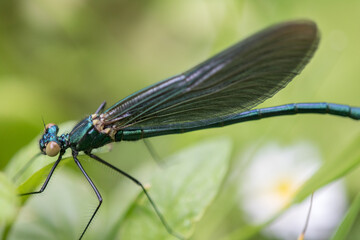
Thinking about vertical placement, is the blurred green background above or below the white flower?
above

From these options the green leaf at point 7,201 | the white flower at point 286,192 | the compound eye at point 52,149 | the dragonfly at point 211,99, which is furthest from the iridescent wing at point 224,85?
the green leaf at point 7,201

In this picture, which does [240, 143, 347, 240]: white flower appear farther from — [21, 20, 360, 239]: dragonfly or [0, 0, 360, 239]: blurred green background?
[21, 20, 360, 239]: dragonfly

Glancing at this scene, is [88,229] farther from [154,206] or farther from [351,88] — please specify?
[351,88]

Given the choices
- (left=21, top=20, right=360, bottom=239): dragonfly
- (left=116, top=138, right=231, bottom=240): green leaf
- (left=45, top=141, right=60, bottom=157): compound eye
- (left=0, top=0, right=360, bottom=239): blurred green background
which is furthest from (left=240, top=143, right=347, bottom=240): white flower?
(left=45, top=141, right=60, bottom=157): compound eye

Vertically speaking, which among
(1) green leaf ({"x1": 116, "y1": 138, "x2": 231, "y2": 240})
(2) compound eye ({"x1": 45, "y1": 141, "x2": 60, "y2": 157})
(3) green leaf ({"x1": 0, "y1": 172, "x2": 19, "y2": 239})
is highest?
(2) compound eye ({"x1": 45, "y1": 141, "x2": 60, "y2": 157})

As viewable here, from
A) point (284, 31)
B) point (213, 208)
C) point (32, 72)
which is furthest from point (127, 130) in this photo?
point (32, 72)

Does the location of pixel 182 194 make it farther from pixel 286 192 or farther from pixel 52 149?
pixel 286 192

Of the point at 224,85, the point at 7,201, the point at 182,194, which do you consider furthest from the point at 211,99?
the point at 7,201
